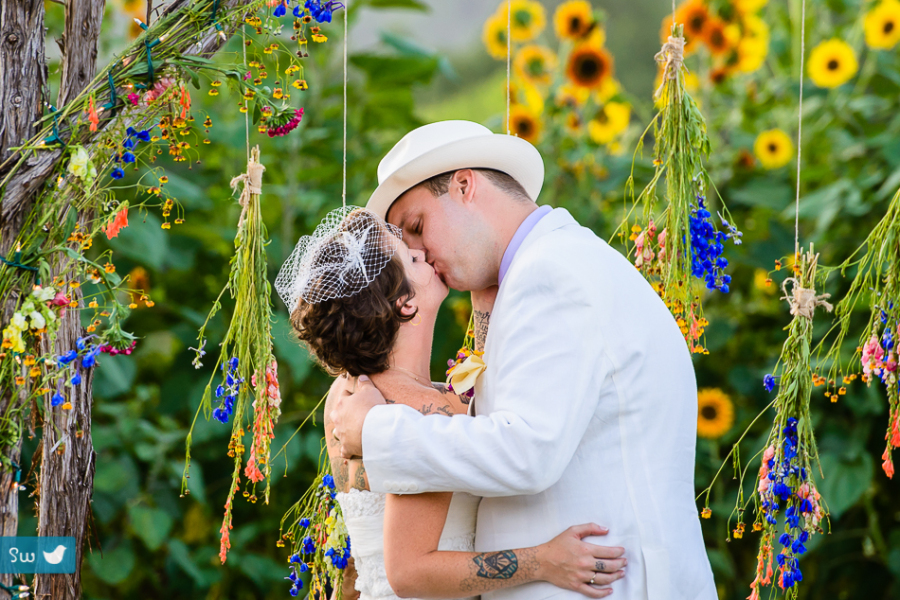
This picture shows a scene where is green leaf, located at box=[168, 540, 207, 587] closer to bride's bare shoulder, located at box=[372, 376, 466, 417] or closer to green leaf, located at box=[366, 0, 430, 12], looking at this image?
bride's bare shoulder, located at box=[372, 376, 466, 417]

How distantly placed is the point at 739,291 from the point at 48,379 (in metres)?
3.18

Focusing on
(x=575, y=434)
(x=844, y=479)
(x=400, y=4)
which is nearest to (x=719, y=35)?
(x=400, y=4)

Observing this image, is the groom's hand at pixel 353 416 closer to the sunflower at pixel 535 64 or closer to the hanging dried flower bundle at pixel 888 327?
the hanging dried flower bundle at pixel 888 327

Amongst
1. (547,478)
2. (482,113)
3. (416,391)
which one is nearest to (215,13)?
(416,391)

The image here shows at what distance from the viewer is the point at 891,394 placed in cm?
175

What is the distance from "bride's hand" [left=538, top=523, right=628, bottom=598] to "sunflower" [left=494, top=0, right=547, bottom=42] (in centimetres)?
275

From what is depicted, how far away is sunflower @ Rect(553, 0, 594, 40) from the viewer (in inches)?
141

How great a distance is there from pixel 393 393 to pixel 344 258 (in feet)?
1.02

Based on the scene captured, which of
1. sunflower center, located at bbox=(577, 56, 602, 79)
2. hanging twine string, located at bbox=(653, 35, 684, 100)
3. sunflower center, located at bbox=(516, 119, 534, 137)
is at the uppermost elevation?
sunflower center, located at bbox=(577, 56, 602, 79)

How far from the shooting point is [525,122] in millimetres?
3756

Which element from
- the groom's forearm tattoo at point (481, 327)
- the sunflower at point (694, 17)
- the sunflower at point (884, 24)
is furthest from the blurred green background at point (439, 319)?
the groom's forearm tattoo at point (481, 327)

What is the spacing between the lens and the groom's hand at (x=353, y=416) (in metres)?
1.64

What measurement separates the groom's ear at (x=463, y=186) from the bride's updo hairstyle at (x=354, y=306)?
0.17 metres

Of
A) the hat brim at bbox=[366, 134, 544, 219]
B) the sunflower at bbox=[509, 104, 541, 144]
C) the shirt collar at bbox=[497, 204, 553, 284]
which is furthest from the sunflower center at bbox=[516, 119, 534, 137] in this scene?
the shirt collar at bbox=[497, 204, 553, 284]
